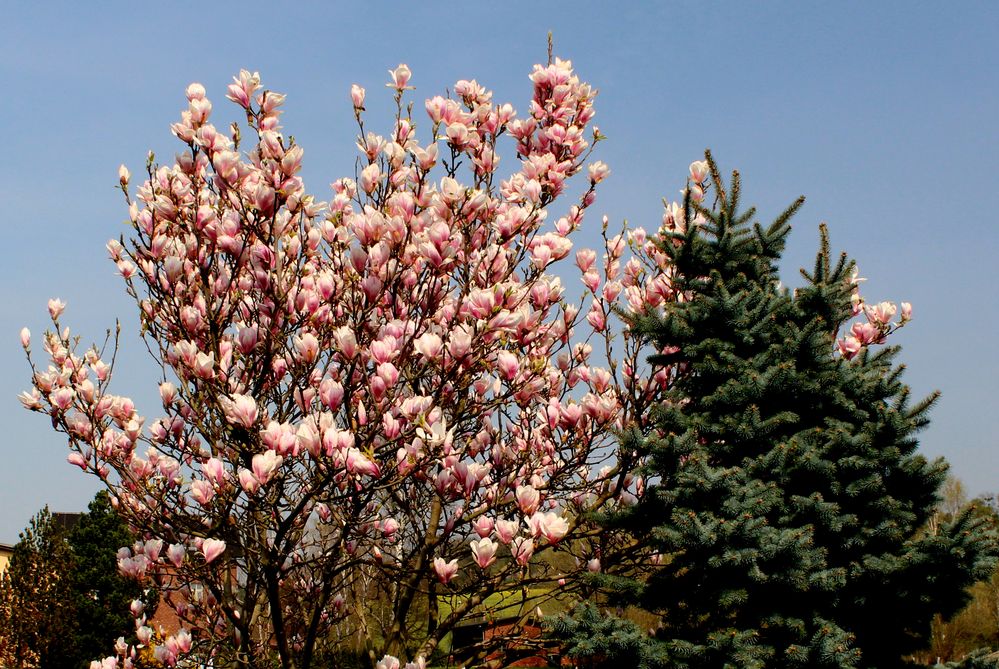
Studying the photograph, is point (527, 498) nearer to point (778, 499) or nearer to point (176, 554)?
point (778, 499)

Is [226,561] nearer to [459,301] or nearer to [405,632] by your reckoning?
[405,632]

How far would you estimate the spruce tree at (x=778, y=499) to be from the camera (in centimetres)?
509

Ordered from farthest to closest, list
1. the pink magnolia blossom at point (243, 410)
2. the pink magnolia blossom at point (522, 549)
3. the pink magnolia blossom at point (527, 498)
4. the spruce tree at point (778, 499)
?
the spruce tree at point (778, 499), the pink magnolia blossom at point (527, 498), the pink magnolia blossom at point (522, 549), the pink magnolia blossom at point (243, 410)

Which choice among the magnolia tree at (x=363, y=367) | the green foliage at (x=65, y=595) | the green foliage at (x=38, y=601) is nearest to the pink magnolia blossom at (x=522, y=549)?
→ the magnolia tree at (x=363, y=367)

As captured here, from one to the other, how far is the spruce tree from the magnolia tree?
0.45m

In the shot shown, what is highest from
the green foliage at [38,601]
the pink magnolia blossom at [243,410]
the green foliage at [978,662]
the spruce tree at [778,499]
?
the green foliage at [38,601]

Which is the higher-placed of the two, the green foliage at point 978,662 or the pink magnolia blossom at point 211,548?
the pink magnolia blossom at point 211,548

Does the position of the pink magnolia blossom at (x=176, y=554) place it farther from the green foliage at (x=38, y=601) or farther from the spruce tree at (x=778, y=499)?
the green foliage at (x=38, y=601)

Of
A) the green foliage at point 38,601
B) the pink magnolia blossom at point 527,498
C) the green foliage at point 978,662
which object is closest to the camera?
the pink magnolia blossom at point 527,498

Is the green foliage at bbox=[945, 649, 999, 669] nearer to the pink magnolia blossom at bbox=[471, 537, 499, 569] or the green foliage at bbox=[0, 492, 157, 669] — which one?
the pink magnolia blossom at bbox=[471, 537, 499, 569]

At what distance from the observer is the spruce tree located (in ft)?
16.7

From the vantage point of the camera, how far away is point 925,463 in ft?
18.0

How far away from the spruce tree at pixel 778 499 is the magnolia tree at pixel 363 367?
45cm

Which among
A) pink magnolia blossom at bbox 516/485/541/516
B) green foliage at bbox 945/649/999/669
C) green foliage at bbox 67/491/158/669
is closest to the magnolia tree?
pink magnolia blossom at bbox 516/485/541/516
